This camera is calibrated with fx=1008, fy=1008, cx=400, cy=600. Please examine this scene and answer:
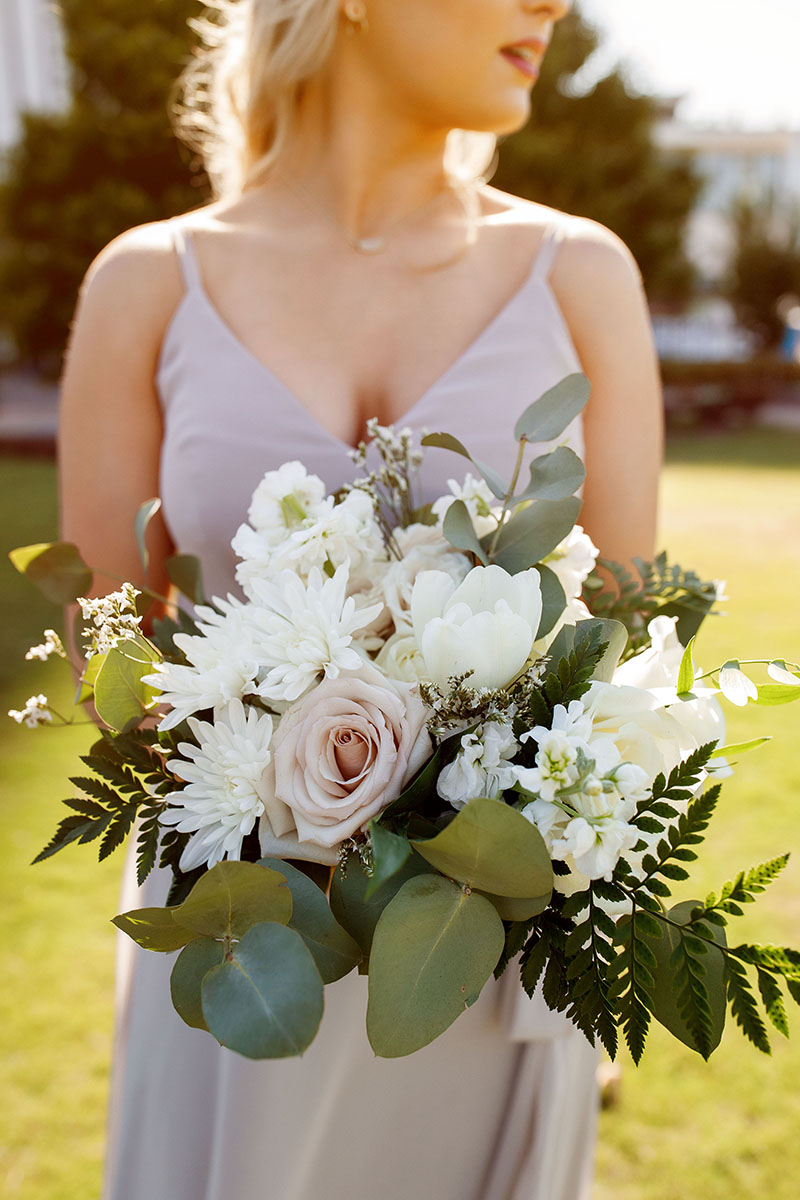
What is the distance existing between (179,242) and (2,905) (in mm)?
2614

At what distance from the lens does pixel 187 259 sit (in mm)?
1666

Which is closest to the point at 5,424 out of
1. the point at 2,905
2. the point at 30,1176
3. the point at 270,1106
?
the point at 2,905

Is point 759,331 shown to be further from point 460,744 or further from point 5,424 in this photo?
point 460,744

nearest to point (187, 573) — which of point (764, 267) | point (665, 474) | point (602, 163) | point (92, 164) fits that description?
point (665, 474)

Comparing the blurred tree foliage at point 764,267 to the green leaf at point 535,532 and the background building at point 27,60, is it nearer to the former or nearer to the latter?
the background building at point 27,60

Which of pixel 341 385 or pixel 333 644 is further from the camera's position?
pixel 341 385

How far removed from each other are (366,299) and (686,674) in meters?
1.07

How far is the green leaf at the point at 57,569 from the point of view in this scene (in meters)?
1.18

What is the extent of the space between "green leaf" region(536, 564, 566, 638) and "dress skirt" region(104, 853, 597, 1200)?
0.63m

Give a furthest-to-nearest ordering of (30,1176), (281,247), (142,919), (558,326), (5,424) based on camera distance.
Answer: (5,424) → (30,1176) → (281,247) → (558,326) → (142,919)

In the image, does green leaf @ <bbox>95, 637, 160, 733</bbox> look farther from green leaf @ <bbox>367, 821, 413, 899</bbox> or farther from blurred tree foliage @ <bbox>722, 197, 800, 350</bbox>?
blurred tree foliage @ <bbox>722, 197, 800, 350</bbox>

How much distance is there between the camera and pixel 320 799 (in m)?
0.84

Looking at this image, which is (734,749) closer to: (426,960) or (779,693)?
(779,693)

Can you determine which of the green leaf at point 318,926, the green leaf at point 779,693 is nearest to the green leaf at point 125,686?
the green leaf at point 318,926
